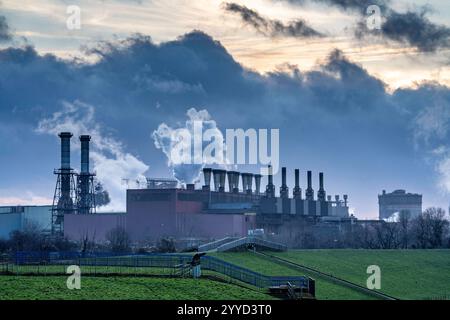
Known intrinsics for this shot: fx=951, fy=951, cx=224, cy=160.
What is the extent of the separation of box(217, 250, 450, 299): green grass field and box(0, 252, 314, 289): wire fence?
3534 mm

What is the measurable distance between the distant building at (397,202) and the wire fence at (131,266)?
460 ft

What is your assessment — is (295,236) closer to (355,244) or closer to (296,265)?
(355,244)

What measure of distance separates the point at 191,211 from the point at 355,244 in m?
26.3

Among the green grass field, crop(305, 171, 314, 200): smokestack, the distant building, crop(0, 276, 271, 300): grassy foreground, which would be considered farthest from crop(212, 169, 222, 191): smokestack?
crop(0, 276, 271, 300): grassy foreground

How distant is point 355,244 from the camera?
328 ft

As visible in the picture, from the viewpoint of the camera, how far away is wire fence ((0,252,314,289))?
48.3 meters

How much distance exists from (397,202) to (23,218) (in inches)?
3824

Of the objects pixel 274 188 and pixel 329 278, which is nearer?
pixel 329 278

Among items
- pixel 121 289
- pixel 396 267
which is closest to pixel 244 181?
pixel 396 267

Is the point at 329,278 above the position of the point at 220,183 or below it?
below

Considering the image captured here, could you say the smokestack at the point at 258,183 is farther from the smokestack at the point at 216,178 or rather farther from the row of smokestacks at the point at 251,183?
the smokestack at the point at 216,178

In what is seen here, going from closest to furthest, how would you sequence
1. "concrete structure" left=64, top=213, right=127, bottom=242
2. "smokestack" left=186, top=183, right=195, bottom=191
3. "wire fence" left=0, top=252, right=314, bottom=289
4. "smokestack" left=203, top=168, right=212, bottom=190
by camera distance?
1. "wire fence" left=0, top=252, right=314, bottom=289
2. "concrete structure" left=64, top=213, right=127, bottom=242
3. "smokestack" left=186, top=183, right=195, bottom=191
4. "smokestack" left=203, top=168, right=212, bottom=190

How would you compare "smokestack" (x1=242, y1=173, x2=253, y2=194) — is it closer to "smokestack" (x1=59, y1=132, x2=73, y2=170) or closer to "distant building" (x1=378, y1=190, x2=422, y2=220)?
"smokestack" (x1=59, y1=132, x2=73, y2=170)
